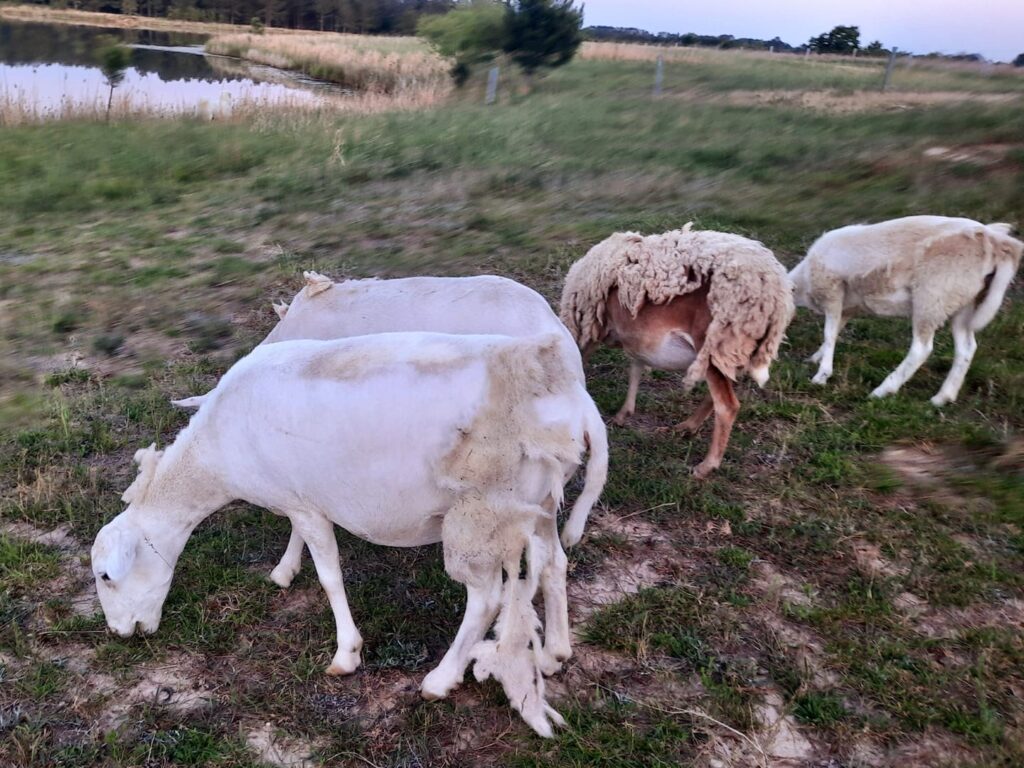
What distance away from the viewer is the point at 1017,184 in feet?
30.8

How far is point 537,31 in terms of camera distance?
2183 cm

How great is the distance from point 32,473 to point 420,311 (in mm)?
2506

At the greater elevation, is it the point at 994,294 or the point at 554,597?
the point at 994,294

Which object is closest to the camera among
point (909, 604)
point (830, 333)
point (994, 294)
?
point (909, 604)

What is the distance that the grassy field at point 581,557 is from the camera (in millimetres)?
2855

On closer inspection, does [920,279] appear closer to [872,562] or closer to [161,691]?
[872,562]

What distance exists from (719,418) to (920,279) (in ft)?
7.06

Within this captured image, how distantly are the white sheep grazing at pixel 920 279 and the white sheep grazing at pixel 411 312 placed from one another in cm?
299

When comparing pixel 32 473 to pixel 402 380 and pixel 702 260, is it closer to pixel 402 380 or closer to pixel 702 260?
pixel 402 380

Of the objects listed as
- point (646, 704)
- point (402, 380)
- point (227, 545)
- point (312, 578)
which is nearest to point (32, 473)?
point (227, 545)

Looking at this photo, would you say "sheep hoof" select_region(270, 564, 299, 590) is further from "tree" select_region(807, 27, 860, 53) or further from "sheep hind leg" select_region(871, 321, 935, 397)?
"tree" select_region(807, 27, 860, 53)

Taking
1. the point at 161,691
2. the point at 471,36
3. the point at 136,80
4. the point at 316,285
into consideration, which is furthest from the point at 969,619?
the point at 136,80

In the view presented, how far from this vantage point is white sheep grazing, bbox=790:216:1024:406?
17.5 ft

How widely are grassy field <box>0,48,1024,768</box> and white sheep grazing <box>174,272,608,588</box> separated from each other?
0.74 meters
